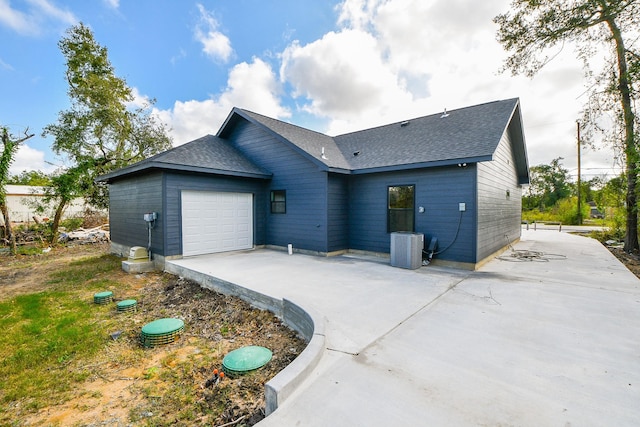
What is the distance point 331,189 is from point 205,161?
3797 mm

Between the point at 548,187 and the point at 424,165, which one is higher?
the point at 548,187

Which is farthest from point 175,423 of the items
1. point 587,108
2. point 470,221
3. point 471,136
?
point 587,108

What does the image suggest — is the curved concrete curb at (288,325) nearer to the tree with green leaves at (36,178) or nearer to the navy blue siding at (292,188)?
the navy blue siding at (292,188)

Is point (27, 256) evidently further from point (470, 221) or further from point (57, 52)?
point (470, 221)

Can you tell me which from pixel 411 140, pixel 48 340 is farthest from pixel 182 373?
pixel 411 140

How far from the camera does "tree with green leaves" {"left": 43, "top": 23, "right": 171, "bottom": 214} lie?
44.5 feet

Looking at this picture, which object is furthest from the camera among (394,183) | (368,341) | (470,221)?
(394,183)

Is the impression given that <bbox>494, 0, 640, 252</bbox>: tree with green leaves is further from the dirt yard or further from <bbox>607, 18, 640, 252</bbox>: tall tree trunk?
the dirt yard

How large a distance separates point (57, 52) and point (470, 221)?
2061 cm

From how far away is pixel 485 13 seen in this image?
28.8 ft

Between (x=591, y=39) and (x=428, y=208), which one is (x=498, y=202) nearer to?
(x=428, y=208)

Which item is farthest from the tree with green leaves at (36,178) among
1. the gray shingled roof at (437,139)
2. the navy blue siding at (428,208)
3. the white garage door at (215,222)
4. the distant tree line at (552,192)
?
the distant tree line at (552,192)

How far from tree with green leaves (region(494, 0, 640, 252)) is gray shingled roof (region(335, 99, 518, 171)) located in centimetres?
334

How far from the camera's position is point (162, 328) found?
3.63m
